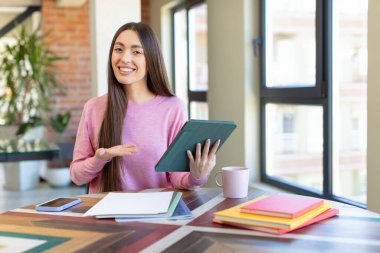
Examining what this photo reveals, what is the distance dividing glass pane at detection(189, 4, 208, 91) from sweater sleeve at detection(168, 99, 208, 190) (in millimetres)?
3112

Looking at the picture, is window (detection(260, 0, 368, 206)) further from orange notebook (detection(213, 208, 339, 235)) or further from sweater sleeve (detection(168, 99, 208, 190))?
orange notebook (detection(213, 208, 339, 235))

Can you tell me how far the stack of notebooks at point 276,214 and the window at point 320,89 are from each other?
4.50 ft

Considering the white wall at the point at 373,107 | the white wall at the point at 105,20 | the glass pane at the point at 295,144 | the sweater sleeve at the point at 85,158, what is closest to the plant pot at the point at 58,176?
the white wall at the point at 105,20

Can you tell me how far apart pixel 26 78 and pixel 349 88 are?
421 cm

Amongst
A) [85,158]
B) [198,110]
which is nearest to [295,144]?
[198,110]

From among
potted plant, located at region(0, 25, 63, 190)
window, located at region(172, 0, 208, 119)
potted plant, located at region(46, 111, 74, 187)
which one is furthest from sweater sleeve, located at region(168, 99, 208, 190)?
potted plant, located at region(0, 25, 63, 190)

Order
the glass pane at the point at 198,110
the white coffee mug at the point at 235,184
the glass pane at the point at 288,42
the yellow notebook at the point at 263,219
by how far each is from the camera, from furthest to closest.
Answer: the glass pane at the point at 198,110 < the glass pane at the point at 288,42 < the white coffee mug at the point at 235,184 < the yellow notebook at the point at 263,219

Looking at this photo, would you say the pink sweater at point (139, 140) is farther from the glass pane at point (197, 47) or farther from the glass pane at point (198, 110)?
the glass pane at point (197, 47)

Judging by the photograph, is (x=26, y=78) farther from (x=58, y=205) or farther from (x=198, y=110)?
(x=58, y=205)

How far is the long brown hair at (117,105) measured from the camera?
2035 mm

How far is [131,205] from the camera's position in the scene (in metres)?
1.56

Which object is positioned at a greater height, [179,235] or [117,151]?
[117,151]

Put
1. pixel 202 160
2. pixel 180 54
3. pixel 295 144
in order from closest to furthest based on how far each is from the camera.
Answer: pixel 202 160 < pixel 295 144 < pixel 180 54

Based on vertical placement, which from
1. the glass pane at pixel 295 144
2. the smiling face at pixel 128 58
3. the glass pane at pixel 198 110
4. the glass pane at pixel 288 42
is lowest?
the glass pane at pixel 295 144
